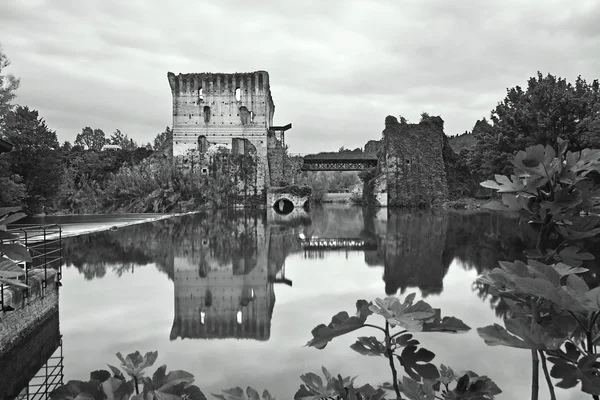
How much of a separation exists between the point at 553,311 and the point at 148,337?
474cm

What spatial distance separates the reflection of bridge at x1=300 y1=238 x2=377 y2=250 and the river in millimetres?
78

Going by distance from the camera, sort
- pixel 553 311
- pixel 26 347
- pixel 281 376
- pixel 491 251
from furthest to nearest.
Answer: pixel 491 251 < pixel 26 347 < pixel 281 376 < pixel 553 311

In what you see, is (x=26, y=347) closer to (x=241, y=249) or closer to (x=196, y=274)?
(x=196, y=274)

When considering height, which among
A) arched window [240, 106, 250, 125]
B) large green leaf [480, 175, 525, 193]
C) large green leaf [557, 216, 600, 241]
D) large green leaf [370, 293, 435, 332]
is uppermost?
arched window [240, 106, 250, 125]

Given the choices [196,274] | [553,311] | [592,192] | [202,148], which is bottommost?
[196,274]

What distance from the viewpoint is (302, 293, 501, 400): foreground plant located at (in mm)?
1182

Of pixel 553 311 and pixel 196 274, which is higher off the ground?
pixel 553 311

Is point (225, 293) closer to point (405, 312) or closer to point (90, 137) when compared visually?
point (405, 312)

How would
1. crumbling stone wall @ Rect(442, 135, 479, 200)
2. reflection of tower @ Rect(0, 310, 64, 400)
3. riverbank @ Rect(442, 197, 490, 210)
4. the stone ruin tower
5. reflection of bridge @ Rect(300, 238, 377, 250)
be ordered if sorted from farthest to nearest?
the stone ruin tower
crumbling stone wall @ Rect(442, 135, 479, 200)
riverbank @ Rect(442, 197, 490, 210)
reflection of bridge @ Rect(300, 238, 377, 250)
reflection of tower @ Rect(0, 310, 64, 400)

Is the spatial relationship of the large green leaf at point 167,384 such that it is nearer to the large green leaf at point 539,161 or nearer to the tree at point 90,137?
the large green leaf at point 539,161

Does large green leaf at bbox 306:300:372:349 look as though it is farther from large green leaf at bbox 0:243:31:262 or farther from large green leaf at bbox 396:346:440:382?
large green leaf at bbox 0:243:31:262

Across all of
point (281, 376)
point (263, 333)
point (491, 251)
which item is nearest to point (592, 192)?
point (281, 376)

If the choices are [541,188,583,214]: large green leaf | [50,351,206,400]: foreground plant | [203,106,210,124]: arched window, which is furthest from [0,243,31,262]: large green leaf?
[203,106,210,124]: arched window

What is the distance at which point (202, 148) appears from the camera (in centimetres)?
4106
